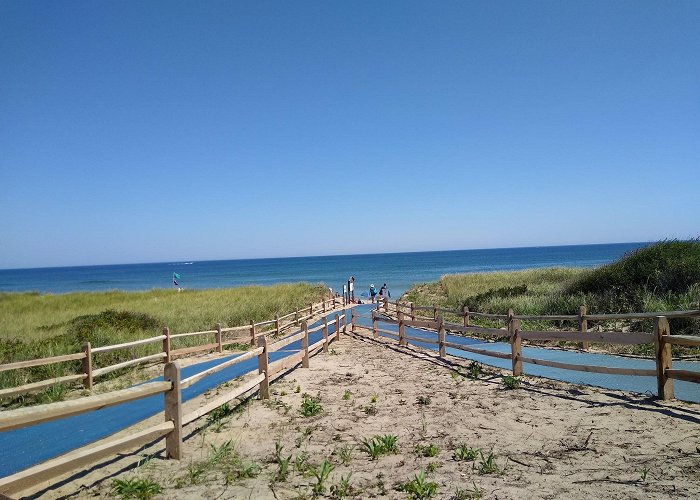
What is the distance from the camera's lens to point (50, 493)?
191 inches

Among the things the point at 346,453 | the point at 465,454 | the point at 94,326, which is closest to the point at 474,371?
the point at 465,454

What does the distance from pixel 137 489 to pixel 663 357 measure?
6.71 meters

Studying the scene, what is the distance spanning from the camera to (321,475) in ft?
15.8

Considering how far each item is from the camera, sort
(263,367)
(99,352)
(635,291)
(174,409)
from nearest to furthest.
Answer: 1. (174,409)
2. (263,367)
3. (99,352)
4. (635,291)

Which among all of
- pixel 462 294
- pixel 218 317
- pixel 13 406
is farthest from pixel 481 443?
pixel 462 294

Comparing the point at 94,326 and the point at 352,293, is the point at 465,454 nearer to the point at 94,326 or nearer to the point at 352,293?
the point at 94,326

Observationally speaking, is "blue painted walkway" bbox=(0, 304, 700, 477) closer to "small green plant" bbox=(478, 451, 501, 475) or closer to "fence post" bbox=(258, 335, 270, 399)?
"fence post" bbox=(258, 335, 270, 399)

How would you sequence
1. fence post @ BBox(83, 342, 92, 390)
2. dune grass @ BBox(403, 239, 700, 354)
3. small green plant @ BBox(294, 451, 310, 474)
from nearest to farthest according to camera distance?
small green plant @ BBox(294, 451, 310, 474) < fence post @ BBox(83, 342, 92, 390) < dune grass @ BBox(403, 239, 700, 354)

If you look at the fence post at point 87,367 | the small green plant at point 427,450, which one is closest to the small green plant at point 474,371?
the small green plant at point 427,450

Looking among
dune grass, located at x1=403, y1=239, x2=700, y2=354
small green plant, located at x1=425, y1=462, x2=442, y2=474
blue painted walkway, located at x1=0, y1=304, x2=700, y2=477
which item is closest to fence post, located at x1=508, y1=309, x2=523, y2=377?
blue painted walkway, located at x1=0, y1=304, x2=700, y2=477

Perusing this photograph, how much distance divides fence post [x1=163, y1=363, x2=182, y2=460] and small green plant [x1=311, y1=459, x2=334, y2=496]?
1.59 meters

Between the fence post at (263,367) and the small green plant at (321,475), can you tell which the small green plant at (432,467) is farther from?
the fence post at (263,367)

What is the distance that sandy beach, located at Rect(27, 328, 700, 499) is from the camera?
4.64m

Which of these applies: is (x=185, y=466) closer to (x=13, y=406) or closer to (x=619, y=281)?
(x=13, y=406)
